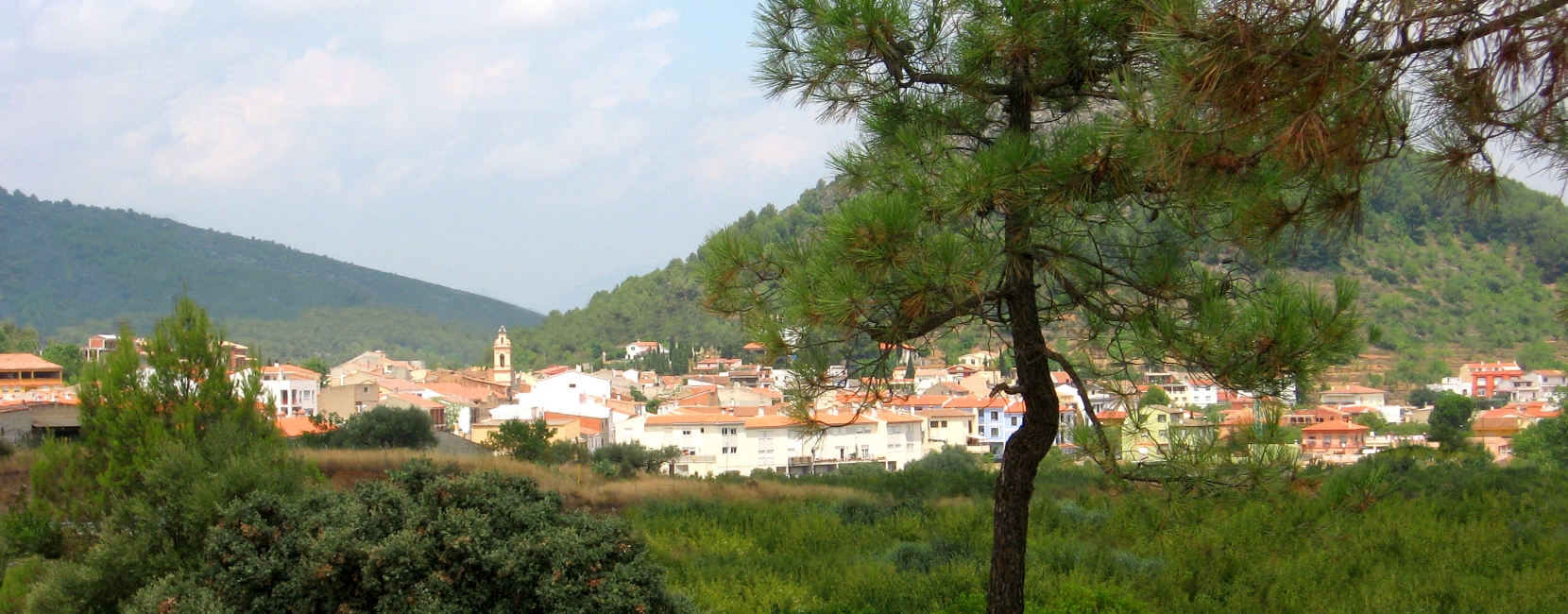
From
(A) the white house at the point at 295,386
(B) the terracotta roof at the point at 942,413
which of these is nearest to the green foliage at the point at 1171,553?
(B) the terracotta roof at the point at 942,413

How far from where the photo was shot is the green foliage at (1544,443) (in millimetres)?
23062

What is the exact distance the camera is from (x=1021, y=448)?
3801 mm

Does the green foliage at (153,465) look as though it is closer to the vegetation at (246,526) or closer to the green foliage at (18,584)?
the vegetation at (246,526)

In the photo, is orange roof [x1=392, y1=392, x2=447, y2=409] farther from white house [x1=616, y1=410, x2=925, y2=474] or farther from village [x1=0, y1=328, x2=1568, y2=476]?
white house [x1=616, y1=410, x2=925, y2=474]

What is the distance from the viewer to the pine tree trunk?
3.74 metres

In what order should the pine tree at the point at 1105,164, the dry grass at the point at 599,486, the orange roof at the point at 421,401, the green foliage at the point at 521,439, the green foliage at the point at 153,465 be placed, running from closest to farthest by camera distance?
the pine tree at the point at 1105,164, the green foliage at the point at 153,465, the dry grass at the point at 599,486, the green foliage at the point at 521,439, the orange roof at the point at 421,401

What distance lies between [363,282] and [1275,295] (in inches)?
6707

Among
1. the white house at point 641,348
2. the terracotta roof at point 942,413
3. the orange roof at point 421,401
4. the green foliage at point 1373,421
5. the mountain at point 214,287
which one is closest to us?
the green foliage at point 1373,421

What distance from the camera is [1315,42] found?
7.68 feet

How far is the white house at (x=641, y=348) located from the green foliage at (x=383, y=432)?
5495 centimetres

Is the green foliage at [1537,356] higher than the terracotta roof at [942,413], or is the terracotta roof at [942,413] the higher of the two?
the green foliage at [1537,356]

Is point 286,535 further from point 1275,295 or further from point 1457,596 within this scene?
point 1457,596

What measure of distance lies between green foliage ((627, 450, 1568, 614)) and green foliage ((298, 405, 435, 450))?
44.6ft

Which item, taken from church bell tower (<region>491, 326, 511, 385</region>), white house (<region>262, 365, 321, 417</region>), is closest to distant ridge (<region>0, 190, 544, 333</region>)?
church bell tower (<region>491, 326, 511, 385</region>)
